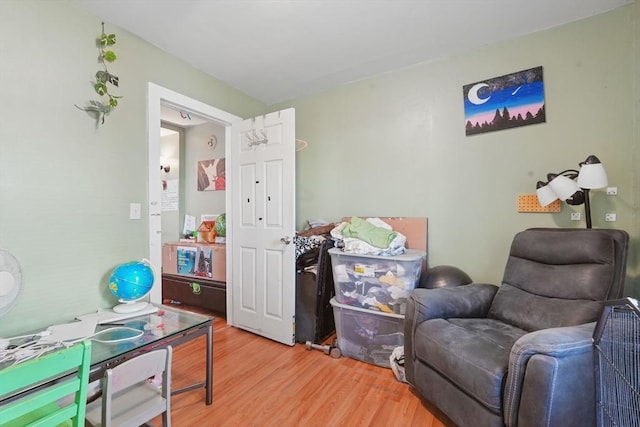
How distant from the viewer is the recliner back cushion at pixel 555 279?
153 cm

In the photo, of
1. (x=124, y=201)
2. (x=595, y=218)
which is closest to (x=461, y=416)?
(x=595, y=218)

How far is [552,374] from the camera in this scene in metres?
1.07

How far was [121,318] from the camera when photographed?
1.70m

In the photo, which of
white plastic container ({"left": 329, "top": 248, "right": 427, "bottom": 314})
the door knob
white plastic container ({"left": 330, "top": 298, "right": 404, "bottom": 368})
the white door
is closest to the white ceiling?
the white door

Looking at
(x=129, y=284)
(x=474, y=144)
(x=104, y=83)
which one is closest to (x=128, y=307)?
(x=129, y=284)

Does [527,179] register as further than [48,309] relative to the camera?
Yes

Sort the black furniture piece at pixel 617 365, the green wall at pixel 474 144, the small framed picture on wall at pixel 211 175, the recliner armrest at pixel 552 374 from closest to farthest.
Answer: the black furniture piece at pixel 617 365 < the recliner armrest at pixel 552 374 < the green wall at pixel 474 144 < the small framed picture on wall at pixel 211 175

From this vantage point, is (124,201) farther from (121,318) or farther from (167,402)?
(167,402)

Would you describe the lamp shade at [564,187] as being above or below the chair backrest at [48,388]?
above

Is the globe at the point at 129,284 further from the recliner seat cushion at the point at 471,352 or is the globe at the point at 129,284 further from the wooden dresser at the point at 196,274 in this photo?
the recliner seat cushion at the point at 471,352

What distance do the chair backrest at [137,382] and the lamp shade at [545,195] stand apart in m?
2.53

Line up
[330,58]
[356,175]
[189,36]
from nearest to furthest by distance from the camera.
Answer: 1. [189,36]
2. [330,58]
3. [356,175]

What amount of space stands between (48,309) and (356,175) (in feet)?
8.68

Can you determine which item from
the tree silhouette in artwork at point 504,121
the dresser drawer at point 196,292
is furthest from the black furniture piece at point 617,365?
the dresser drawer at point 196,292
